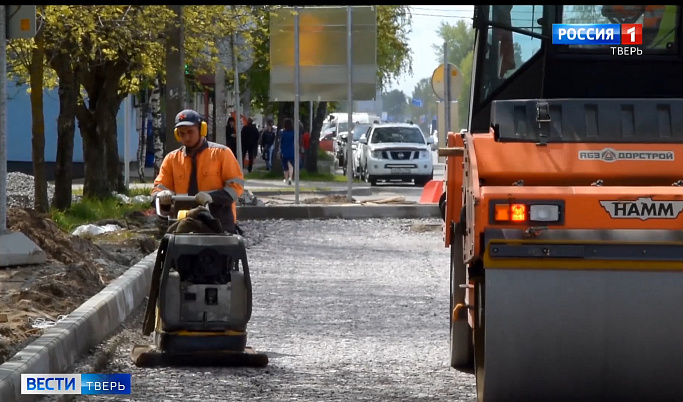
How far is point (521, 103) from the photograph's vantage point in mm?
8156

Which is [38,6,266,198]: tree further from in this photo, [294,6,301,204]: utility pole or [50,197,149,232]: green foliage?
[294,6,301,204]: utility pole

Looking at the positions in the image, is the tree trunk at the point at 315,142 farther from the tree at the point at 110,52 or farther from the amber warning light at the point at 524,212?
the amber warning light at the point at 524,212

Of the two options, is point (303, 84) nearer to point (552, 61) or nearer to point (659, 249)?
point (552, 61)

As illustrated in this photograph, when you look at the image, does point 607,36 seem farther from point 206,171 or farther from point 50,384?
point 50,384

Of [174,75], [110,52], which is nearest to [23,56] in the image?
[110,52]

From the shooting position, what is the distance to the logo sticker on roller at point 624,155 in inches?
302

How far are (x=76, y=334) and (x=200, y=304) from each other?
0.81 metres

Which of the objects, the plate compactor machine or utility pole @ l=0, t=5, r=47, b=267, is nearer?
the plate compactor machine

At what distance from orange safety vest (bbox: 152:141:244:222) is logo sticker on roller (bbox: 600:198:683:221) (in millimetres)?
3714

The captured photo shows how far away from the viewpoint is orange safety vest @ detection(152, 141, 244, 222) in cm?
1026

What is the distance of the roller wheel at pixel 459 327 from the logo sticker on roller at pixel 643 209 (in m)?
1.98

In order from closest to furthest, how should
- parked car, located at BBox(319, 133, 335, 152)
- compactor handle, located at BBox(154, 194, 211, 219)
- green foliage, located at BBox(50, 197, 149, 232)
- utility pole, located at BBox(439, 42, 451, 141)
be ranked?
compactor handle, located at BBox(154, 194, 211, 219) → green foliage, located at BBox(50, 197, 149, 232) → utility pole, located at BBox(439, 42, 451, 141) → parked car, located at BBox(319, 133, 335, 152)

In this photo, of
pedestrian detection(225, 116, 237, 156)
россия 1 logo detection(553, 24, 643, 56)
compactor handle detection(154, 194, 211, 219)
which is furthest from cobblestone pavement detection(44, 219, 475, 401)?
pedestrian detection(225, 116, 237, 156)

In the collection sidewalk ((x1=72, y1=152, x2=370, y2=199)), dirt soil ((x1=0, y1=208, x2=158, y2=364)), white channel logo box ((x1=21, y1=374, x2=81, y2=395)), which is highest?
dirt soil ((x1=0, y1=208, x2=158, y2=364))
